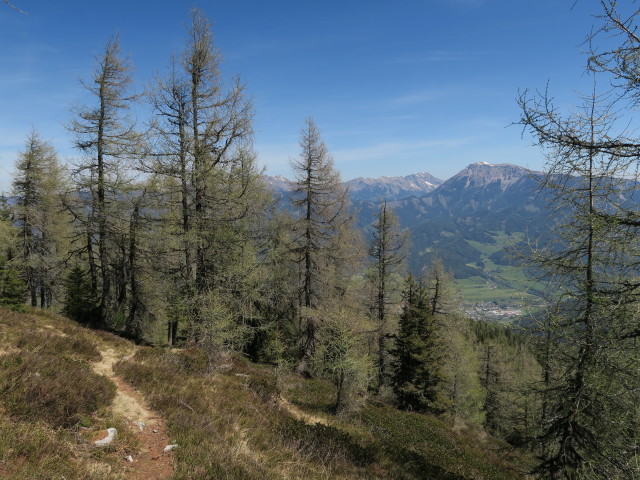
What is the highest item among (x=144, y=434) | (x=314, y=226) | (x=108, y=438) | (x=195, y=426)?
(x=314, y=226)

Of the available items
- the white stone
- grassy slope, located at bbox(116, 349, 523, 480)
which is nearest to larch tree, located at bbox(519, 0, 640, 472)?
grassy slope, located at bbox(116, 349, 523, 480)

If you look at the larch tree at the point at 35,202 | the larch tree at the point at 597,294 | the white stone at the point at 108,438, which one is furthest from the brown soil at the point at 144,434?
the larch tree at the point at 35,202

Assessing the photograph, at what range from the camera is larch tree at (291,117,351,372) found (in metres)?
18.9

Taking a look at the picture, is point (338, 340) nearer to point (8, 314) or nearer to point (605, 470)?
point (605, 470)

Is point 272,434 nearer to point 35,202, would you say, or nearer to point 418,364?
point 418,364

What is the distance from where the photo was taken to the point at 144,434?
20.6 feet

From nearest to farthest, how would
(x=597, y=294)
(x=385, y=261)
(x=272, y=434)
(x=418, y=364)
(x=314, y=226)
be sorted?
(x=597, y=294) → (x=272, y=434) → (x=314, y=226) → (x=418, y=364) → (x=385, y=261)

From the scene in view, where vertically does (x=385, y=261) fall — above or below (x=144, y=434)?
above

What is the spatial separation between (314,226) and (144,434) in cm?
1422

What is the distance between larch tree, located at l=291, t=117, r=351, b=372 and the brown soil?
11.6 metres

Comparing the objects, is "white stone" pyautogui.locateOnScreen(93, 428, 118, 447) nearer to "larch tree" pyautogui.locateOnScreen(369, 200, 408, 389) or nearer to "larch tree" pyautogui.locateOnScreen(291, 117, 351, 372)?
"larch tree" pyautogui.locateOnScreen(291, 117, 351, 372)

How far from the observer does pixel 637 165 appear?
4.48m

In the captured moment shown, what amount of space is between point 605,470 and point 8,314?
55.9 ft

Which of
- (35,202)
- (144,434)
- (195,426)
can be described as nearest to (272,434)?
(195,426)
